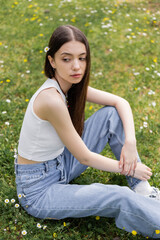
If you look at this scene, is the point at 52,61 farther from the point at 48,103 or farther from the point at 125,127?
the point at 125,127

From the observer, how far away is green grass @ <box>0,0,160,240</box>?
2.37m

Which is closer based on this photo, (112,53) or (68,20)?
(112,53)

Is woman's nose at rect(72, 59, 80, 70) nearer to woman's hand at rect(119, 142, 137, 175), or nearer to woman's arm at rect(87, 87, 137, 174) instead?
woman's arm at rect(87, 87, 137, 174)

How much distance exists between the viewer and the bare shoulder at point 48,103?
1.96m

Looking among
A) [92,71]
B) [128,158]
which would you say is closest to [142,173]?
[128,158]

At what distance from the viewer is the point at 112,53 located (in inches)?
180

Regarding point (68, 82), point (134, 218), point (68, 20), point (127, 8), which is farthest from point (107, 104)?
point (127, 8)

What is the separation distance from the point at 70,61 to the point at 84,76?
0.73 feet

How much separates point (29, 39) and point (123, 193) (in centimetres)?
362

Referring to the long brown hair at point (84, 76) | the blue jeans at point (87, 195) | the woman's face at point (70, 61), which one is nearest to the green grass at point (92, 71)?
the blue jeans at point (87, 195)

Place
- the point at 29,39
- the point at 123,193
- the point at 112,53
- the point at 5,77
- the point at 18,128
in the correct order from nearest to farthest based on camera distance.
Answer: the point at 123,193
the point at 18,128
the point at 5,77
the point at 112,53
the point at 29,39

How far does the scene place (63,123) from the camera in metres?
2.02

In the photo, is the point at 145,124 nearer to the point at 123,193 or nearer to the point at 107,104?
the point at 107,104

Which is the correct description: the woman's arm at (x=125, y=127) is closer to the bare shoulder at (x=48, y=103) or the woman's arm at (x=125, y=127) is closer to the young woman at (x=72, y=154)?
the young woman at (x=72, y=154)
